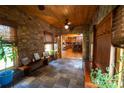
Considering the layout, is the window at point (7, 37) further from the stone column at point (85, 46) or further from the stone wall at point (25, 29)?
the stone column at point (85, 46)

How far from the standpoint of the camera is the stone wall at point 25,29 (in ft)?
11.1

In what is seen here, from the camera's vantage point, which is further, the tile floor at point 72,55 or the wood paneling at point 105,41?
the tile floor at point 72,55

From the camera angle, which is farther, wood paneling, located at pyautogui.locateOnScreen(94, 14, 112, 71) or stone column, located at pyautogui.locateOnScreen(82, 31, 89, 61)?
stone column, located at pyautogui.locateOnScreen(82, 31, 89, 61)

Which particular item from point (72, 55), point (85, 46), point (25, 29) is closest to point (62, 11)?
point (25, 29)

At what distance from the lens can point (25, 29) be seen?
427 cm

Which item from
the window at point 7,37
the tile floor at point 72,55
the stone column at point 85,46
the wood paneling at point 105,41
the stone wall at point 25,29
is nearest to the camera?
the wood paneling at point 105,41

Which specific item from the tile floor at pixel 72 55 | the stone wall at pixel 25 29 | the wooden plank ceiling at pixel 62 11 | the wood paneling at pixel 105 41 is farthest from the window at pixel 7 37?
the tile floor at pixel 72 55

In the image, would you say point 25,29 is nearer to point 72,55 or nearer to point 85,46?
point 85,46

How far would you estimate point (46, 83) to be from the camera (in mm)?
3422

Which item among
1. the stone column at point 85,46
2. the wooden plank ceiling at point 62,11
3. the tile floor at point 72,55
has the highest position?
the wooden plank ceiling at point 62,11

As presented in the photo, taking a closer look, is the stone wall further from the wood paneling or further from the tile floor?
the tile floor

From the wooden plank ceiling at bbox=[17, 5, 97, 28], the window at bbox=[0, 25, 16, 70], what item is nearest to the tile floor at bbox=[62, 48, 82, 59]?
the wooden plank ceiling at bbox=[17, 5, 97, 28]

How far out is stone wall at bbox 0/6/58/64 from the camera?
3.39 meters
